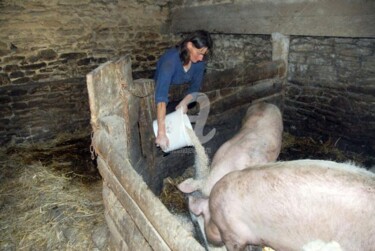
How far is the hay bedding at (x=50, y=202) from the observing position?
3.20m

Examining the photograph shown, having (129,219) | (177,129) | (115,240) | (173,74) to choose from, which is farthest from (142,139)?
(129,219)

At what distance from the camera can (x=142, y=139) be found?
3.58 metres

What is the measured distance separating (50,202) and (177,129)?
188 cm

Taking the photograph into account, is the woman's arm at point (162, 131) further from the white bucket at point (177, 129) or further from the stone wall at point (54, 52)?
the stone wall at point (54, 52)

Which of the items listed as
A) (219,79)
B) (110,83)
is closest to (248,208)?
(110,83)

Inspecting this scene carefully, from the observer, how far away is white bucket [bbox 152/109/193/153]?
3.26 meters

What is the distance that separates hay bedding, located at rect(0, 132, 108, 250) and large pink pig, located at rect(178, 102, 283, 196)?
1118mm

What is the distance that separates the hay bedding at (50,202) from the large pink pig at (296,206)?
1425 millimetres

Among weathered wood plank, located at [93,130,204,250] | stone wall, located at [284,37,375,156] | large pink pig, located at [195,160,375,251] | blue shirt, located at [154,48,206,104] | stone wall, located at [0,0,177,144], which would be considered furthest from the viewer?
stone wall, located at [0,0,177,144]

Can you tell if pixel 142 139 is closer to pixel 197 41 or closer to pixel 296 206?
pixel 197 41

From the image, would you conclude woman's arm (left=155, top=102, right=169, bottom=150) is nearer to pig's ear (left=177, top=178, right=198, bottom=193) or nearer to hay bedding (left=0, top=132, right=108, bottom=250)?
pig's ear (left=177, top=178, right=198, bottom=193)

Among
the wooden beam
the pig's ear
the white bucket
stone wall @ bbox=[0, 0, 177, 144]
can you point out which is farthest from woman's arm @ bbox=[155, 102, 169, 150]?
stone wall @ bbox=[0, 0, 177, 144]

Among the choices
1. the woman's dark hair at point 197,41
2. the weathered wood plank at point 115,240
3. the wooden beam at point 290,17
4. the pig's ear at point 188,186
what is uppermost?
the wooden beam at point 290,17

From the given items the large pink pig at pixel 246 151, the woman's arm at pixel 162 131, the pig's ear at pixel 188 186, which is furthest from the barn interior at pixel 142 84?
the large pink pig at pixel 246 151
